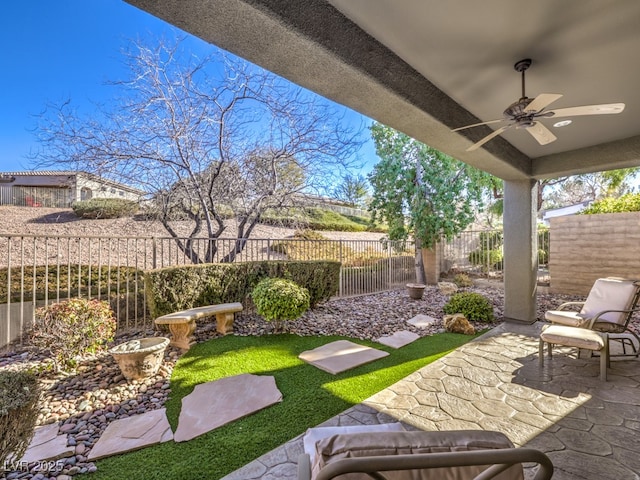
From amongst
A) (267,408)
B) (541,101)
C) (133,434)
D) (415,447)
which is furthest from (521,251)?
(133,434)

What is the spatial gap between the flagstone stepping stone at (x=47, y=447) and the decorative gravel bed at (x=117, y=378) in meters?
0.06

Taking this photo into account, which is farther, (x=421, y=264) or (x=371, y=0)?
(x=421, y=264)

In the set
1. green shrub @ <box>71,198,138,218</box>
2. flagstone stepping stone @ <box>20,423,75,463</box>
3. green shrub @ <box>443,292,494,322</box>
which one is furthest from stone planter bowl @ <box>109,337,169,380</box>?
green shrub @ <box>443,292,494,322</box>

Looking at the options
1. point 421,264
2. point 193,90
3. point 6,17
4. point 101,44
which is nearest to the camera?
point 6,17

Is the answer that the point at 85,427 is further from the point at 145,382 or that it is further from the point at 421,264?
the point at 421,264

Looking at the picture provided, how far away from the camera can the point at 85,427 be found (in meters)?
2.50

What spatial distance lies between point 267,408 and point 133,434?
1.10 m

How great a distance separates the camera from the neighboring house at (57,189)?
18.6ft

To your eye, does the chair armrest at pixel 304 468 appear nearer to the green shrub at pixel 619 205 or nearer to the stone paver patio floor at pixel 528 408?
the stone paver patio floor at pixel 528 408

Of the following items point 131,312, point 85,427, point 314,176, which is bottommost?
point 85,427

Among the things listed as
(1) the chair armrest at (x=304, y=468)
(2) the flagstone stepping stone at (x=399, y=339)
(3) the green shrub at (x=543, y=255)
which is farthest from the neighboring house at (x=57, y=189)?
(3) the green shrub at (x=543, y=255)

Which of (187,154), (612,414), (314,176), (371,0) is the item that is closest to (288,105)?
(314,176)

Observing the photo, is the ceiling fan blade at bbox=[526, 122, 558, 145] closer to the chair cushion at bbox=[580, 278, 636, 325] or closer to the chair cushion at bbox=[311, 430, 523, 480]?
the chair cushion at bbox=[580, 278, 636, 325]

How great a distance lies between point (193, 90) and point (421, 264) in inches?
323
